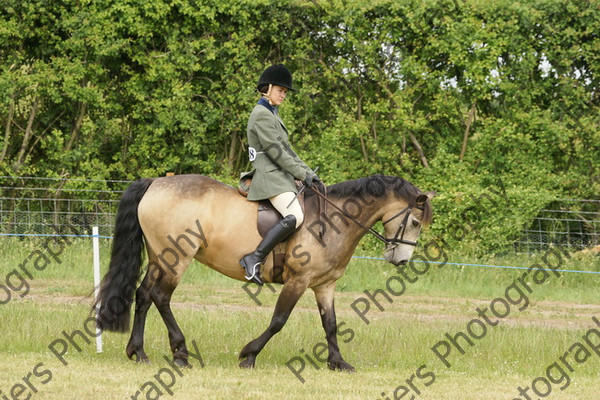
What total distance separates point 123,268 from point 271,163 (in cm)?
159

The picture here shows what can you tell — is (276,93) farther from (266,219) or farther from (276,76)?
(266,219)

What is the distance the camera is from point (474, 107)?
13.4 meters

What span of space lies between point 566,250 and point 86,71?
8.11 metres

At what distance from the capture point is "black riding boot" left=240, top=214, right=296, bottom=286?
6.96 m

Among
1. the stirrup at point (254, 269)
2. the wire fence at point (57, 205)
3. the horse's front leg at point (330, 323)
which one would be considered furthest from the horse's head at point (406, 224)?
the wire fence at point (57, 205)

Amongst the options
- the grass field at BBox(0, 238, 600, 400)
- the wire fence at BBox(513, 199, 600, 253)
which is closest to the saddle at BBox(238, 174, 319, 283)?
the grass field at BBox(0, 238, 600, 400)

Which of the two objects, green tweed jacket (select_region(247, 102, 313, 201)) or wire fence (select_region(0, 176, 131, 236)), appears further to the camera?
wire fence (select_region(0, 176, 131, 236))

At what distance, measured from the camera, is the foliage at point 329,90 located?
1302cm

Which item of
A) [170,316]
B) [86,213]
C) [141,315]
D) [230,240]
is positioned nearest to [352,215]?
[230,240]

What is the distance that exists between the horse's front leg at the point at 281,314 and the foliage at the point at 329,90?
6.00 meters

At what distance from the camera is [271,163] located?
712 cm

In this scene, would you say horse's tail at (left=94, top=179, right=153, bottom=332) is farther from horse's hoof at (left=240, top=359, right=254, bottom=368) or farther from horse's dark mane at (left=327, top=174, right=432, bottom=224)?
horse's dark mane at (left=327, top=174, right=432, bottom=224)

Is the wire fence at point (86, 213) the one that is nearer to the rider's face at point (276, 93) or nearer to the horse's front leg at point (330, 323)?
the horse's front leg at point (330, 323)

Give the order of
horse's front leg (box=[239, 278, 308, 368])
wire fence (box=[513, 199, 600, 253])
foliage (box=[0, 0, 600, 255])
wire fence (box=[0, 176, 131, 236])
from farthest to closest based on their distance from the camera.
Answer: wire fence (box=[0, 176, 131, 236]), foliage (box=[0, 0, 600, 255]), wire fence (box=[513, 199, 600, 253]), horse's front leg (box=[239, 278, 308, 368])
